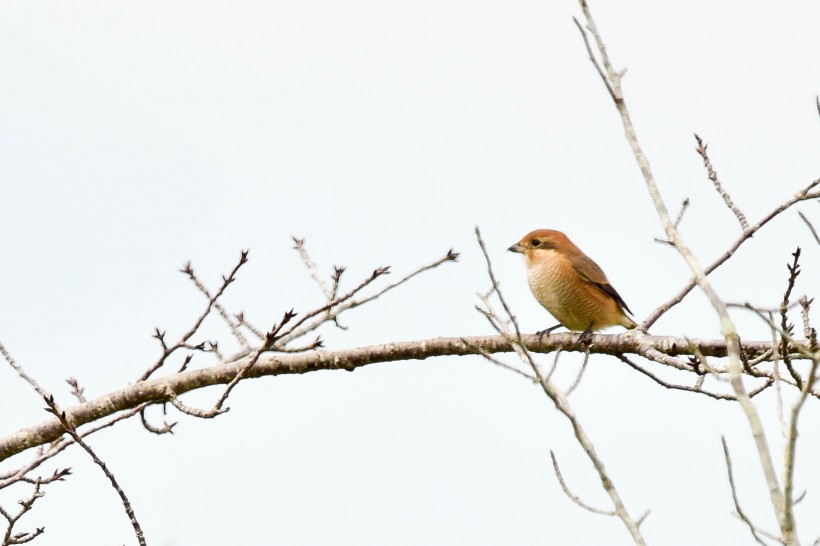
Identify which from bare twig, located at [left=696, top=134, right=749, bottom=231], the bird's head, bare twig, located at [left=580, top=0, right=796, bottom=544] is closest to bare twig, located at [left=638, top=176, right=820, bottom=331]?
bare twig, located at [left=696, top=134, right=749, bottom=231]

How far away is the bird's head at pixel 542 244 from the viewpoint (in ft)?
26.0

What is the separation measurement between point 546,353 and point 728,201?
1360 mm

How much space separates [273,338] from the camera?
14.0 feet

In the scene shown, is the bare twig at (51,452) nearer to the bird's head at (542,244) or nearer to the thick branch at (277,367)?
the thick branch at (277,367)

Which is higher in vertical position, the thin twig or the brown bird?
the brown bird

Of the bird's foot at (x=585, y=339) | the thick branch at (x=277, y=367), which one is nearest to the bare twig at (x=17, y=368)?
the thick branch at (x=277, y=367)

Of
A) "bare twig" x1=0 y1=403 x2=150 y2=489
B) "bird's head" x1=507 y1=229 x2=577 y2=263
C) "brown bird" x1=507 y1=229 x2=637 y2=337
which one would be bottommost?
"bare twig" x1=0 y1=403 x2=150 y2=489

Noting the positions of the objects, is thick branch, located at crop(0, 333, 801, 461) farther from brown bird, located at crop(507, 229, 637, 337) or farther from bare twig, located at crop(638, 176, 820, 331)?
brown bird, located at crop(507, 229, 637, 337)

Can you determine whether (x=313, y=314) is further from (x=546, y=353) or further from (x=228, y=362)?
(x=546, y=353)

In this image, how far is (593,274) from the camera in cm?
757

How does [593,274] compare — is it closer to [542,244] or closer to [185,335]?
[542,244]

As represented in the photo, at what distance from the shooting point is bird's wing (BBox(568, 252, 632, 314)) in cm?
747

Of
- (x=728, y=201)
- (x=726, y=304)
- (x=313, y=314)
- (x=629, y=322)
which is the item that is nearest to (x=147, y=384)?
(x=313, y=314)

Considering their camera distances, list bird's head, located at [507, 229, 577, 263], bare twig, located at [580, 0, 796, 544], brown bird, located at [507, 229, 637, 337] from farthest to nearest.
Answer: bird's head, located at [507, 229, 577, 263] → brown bird, located at [507, 229, 637, 337] → bare twig, located at [580, 0, 796, 544]
